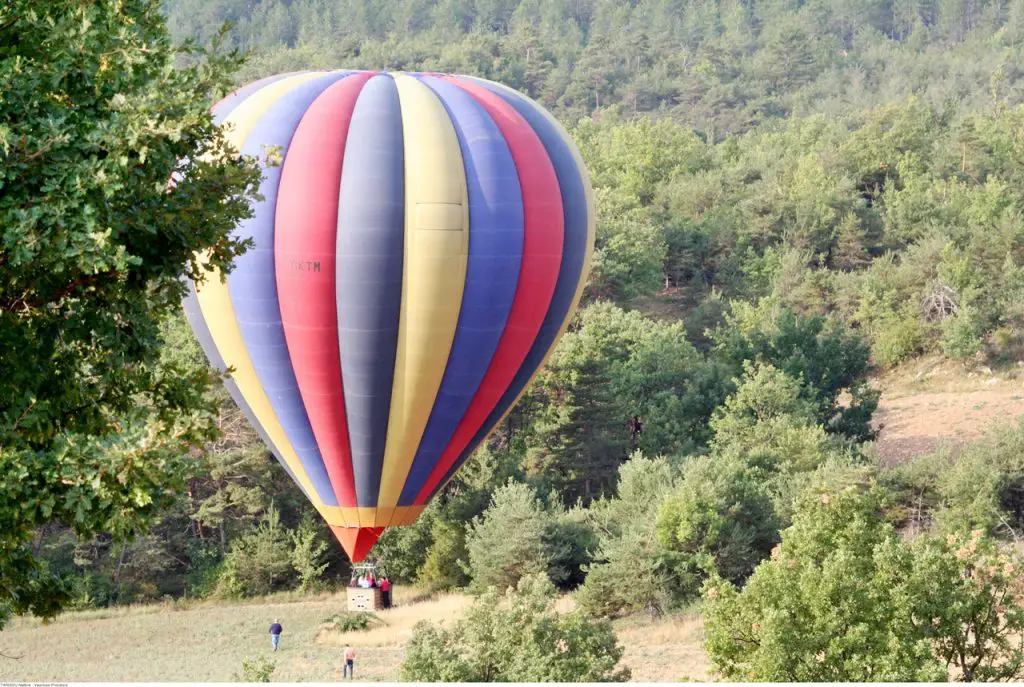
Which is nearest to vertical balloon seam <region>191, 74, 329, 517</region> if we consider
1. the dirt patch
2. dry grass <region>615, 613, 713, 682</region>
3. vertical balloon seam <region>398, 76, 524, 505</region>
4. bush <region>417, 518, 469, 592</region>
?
vertical balloon seam <region>398, 76, 524, 505</region>

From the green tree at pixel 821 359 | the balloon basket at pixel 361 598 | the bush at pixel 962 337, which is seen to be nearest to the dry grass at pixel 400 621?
the balloon basket at pixel 361 598

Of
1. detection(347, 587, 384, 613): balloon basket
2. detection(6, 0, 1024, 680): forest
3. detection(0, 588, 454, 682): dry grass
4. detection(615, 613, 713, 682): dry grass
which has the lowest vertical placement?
detection(615, 613, 713, 682): dry grass

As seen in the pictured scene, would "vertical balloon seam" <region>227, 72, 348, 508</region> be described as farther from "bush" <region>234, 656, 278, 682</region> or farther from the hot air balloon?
"bush" <region>234, 656, 278, 682</region>

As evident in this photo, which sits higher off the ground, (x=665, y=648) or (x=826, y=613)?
(x=826, y=613)

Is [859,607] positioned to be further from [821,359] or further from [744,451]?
→ [821,359]

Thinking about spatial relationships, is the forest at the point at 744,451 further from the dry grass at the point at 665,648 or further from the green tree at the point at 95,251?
the dry grass at the point at 665,648

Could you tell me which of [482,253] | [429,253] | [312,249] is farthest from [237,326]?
[482,253]

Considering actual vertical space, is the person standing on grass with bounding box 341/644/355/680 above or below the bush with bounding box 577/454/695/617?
below
